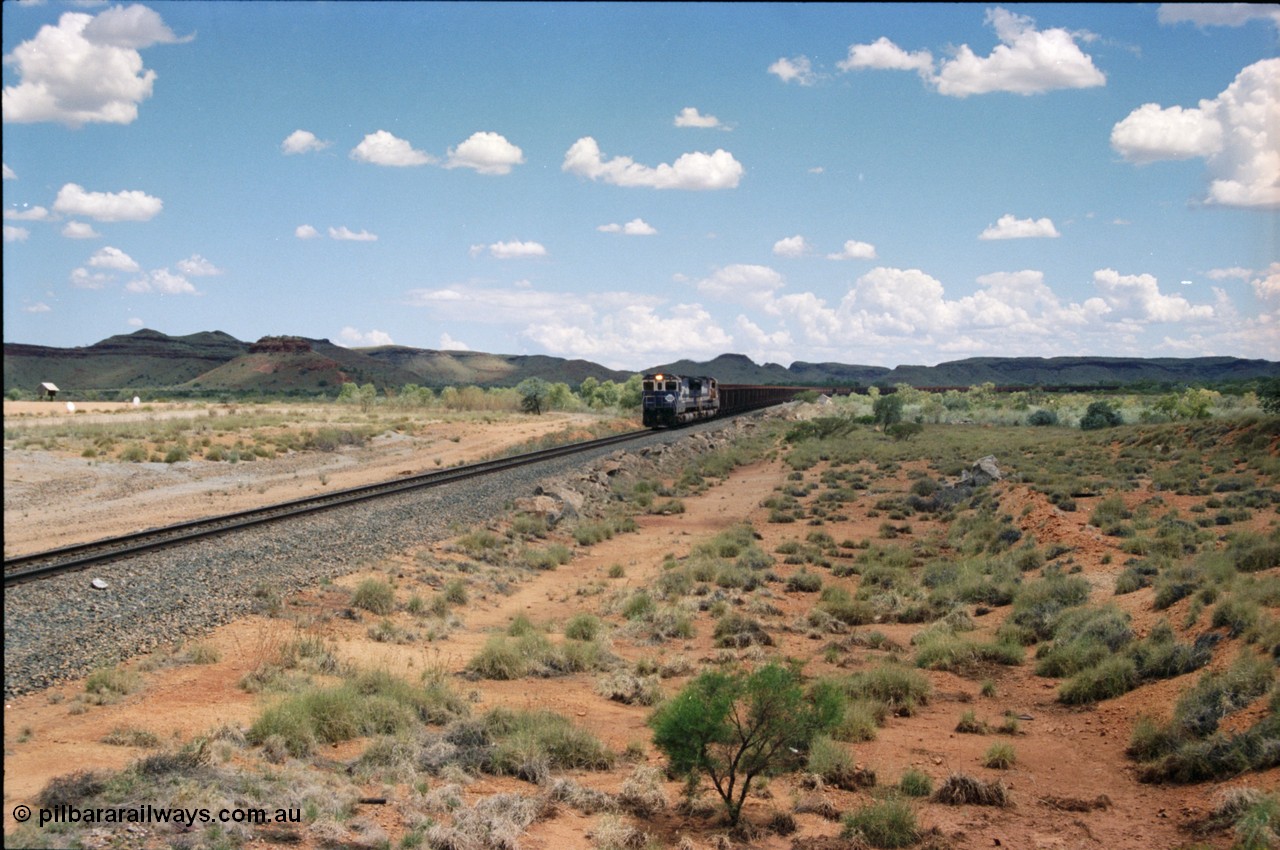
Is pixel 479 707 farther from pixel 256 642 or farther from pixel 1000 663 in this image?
pixel 1000 663

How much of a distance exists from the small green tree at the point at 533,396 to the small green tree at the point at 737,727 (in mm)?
84797

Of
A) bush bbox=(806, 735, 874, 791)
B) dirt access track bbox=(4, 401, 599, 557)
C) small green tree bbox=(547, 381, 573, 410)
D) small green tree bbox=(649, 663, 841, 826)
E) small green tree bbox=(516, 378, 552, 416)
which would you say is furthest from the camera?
small green tree bbox=(547, 381, 573, 410)

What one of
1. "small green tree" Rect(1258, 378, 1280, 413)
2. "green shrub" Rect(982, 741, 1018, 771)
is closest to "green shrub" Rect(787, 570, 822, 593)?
"green shrub" Rect(982, 741, 1018, 771)

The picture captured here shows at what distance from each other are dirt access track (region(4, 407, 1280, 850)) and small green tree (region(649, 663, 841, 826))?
0.39 m

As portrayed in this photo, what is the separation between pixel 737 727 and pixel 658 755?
162 cm

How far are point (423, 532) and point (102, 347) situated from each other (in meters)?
197

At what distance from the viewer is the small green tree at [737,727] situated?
9.45m

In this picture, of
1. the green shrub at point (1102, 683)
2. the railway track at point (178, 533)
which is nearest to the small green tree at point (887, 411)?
the railway track at point (178, 533)

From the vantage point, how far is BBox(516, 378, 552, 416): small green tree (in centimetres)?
9738

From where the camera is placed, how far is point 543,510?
2773cm

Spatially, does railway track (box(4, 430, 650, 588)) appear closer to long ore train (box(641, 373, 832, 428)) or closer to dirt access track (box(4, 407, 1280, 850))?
dirt access track (box(4, 407, 1280, 850))

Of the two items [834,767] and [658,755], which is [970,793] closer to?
[834,767]

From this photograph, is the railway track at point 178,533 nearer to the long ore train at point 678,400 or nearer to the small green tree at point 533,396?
the long ore train at point 678,400

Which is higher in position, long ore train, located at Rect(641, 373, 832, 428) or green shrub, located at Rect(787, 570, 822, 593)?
long ore train, located at Rect(641, 373, 832, 428)
